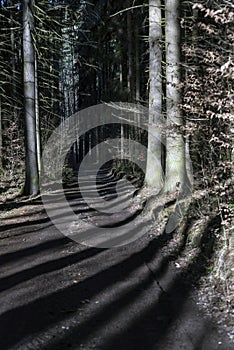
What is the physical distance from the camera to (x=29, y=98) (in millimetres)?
13750

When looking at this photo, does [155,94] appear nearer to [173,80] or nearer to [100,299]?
[173,80]

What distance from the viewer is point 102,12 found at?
957 inches

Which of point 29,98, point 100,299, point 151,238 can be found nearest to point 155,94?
point 29,98

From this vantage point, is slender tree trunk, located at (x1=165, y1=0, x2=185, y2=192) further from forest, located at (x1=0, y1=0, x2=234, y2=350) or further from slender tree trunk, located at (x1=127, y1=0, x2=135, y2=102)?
slender tree trunk, located at (x1=127, y1=0, x2=135, y2=102)

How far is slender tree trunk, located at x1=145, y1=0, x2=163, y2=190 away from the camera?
447 inches

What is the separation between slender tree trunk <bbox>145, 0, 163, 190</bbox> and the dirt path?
4.46m

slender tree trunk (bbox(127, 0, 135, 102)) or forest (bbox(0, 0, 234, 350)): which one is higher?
slender tree trunk (bbox(127, 0, 135, 102))

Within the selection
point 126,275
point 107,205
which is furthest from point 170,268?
point 107,205

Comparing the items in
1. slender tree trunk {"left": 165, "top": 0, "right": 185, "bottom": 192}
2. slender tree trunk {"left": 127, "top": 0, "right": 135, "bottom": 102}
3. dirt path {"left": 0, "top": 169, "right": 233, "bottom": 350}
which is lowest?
dirt path {"left": 0, "top": 169, "right": 233, "bottom": 350}

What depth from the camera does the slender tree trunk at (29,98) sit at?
13.3 m

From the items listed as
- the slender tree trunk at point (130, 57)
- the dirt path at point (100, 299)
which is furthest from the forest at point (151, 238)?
the slender tree trunk at point (130, 57)

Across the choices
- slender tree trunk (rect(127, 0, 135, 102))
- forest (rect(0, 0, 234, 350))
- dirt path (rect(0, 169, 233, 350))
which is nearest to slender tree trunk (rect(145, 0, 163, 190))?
forest (rect(0, 0, 234, 350))

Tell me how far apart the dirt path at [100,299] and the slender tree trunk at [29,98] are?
6.35m

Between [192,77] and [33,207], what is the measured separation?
23.6 feet
